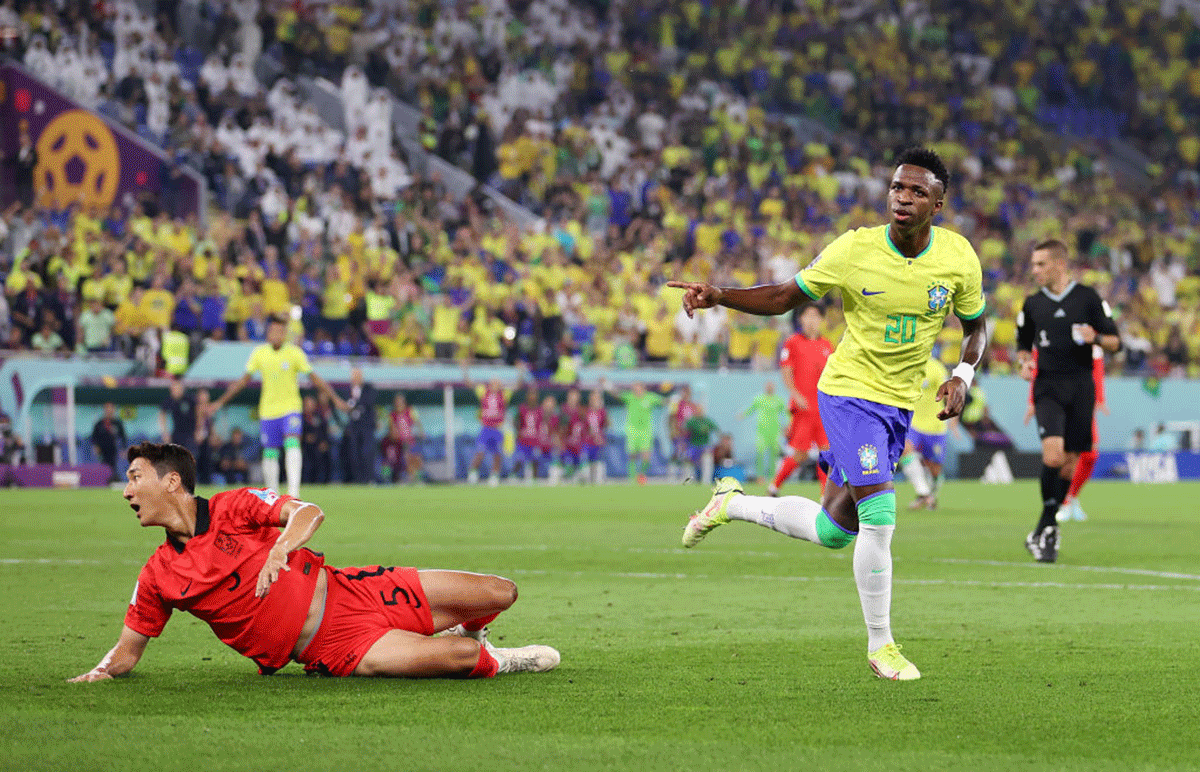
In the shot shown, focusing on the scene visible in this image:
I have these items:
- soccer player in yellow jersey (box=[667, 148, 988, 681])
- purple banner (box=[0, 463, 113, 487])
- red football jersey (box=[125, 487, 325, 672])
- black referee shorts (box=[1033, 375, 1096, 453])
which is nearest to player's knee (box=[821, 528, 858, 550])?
soccer player in yellow jersey (box=[667, 148, 988, 681])

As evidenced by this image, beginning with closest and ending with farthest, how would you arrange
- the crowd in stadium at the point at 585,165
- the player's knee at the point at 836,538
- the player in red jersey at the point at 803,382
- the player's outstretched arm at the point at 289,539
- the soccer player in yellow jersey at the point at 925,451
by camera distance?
the player's outstretched arm at the point at 289,539 → the player's knee at the point at 836,538 → the player in red jersey at the point at 803,382 → the soccer player in yellow jersey at the point at 925,451 → the crowd in stadium at the point at 585,165

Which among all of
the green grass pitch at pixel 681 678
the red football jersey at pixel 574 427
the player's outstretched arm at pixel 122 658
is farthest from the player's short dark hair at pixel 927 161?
the red football jersey at pixel 574 427

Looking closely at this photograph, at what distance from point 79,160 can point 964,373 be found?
21.9 metres

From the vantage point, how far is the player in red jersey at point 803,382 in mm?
18516

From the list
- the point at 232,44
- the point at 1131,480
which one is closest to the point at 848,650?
the point at 232,44

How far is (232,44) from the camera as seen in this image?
30.5 meters

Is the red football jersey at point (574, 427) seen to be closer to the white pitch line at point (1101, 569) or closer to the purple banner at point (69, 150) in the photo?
the purple banner at point (69, 150)

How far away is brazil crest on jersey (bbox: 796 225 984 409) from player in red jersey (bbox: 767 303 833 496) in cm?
1110

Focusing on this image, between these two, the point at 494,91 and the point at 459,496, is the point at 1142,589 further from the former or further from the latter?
the point at 494,91

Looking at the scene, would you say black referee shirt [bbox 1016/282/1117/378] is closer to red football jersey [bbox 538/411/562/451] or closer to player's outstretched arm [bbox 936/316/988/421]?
player's outstretched arm [bbox 936/316/988/421]

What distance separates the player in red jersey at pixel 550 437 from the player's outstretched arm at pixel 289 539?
2242 centimetres

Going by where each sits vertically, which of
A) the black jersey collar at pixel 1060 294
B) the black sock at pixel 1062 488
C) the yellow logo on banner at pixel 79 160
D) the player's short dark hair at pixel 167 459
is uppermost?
the yellow logo on banner at pixel 79 160

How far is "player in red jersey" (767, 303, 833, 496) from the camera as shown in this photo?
60.7 feet

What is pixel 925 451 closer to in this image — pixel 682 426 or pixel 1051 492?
pixel 1051 492
